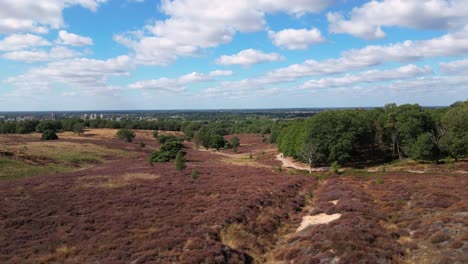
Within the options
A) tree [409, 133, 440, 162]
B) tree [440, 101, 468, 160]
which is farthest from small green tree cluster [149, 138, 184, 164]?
tree [440, 101, 468, 160]

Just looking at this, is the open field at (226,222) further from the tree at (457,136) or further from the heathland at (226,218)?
the tree at (457,136)

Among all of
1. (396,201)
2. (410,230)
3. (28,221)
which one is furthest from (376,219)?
(28,221)

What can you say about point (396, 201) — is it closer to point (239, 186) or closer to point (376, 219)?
point (376, 219)

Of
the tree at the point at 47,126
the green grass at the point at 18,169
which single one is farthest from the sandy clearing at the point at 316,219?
the tree at the point at 47,126

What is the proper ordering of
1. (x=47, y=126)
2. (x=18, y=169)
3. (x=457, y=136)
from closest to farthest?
(x=18, y=169) < (x=457, y=136) < (x=47, y=126)

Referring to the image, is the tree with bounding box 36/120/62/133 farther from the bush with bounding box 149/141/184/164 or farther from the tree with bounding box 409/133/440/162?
the tree with bounding box 409/133/440/162

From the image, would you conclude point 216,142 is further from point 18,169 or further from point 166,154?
point 18,169

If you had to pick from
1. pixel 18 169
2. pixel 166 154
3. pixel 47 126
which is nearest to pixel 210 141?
pixel 166 154
